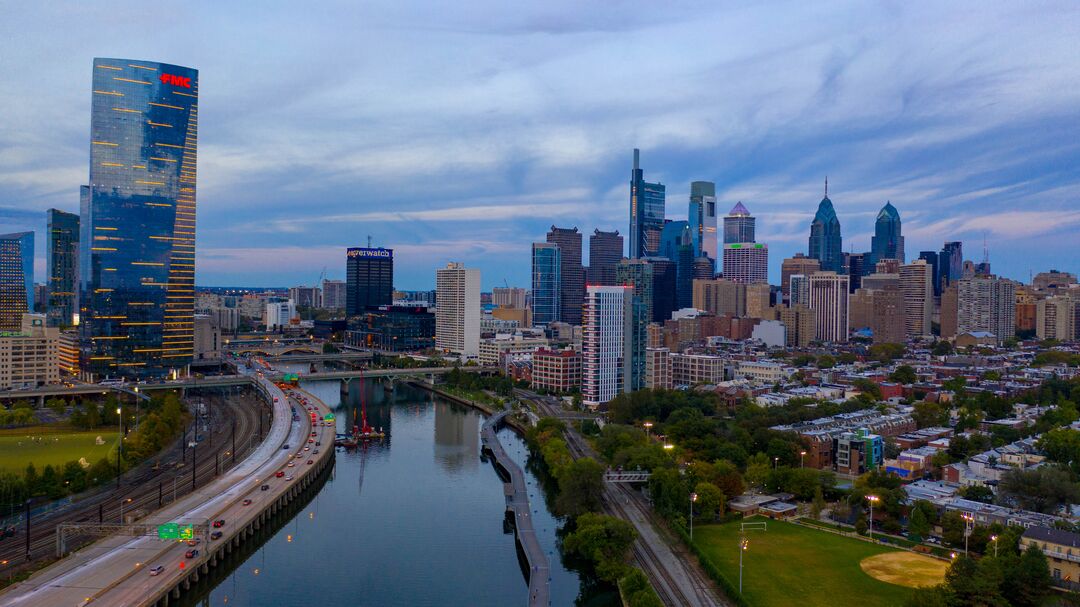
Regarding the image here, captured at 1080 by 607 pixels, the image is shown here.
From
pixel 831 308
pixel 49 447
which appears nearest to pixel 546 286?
pixel 831 308

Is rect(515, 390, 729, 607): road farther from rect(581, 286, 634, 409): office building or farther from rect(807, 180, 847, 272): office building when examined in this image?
rect(807, 180, 847, 272): office building

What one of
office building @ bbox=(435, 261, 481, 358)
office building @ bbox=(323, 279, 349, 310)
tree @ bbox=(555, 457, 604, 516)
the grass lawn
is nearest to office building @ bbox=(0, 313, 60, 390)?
the grass lawn

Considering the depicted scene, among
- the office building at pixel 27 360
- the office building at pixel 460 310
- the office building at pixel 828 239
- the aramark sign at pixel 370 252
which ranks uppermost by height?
the office building at pixel 828 239

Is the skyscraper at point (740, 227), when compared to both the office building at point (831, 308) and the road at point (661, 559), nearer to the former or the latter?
the office building at point (831, 308)

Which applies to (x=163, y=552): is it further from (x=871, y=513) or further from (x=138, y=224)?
(x=138, y=224)

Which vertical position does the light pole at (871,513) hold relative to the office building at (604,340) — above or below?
below

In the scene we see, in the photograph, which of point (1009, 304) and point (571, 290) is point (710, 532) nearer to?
point (1009, 304)

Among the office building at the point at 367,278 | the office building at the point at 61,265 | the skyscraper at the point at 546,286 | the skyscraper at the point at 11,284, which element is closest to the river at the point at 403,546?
the office building at the point at 61,265
